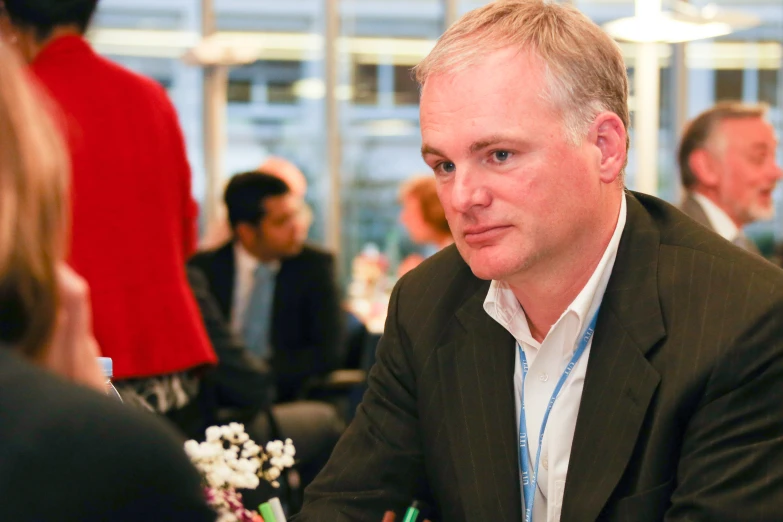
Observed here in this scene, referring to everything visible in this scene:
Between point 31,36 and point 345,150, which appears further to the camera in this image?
point 345,150

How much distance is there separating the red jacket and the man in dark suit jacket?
53.2 inches

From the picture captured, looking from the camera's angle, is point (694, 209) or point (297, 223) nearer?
point (694, 209)

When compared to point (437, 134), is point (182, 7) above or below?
above

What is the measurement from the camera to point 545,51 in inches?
62.7

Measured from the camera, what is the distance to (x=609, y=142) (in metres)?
1.68

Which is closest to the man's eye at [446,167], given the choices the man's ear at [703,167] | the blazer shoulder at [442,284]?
the blazer shoulder at [442,284]

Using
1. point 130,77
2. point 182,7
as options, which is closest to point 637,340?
point 130,77

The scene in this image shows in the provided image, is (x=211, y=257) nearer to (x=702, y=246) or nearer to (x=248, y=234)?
(x=248, y=234)

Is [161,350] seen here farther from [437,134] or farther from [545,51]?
[545,51]

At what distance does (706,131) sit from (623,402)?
9.78ft

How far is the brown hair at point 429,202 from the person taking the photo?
527 centimetres

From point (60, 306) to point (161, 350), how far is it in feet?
4.56

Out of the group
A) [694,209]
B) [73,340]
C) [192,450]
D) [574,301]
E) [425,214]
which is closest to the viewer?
[73,340]

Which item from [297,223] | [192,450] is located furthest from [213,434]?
[297,223]
